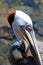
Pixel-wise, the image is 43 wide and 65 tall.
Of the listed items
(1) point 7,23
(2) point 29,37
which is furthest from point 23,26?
(1) point 7,23

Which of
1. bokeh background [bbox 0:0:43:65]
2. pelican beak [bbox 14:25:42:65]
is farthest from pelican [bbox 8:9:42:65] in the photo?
bokeh background [bbox 0:0:43:65]

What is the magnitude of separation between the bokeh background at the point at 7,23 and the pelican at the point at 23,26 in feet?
0.55

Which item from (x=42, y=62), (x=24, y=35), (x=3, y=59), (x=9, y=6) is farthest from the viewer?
(x=9, y=6)

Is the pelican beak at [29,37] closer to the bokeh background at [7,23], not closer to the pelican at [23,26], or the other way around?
the pelican at [23,26]

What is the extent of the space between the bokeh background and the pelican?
0.55ft

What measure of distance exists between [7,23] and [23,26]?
31 cm

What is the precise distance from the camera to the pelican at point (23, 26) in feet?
3.47

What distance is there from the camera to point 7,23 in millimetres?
1377

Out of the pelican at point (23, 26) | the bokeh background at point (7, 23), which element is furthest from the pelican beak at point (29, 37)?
the bokeh background at point (7, 23)

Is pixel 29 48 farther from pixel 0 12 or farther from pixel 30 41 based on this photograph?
pixel 0 12

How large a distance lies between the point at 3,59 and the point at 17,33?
0.92 ft

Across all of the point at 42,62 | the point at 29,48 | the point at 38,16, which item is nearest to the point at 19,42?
the point at 29,48

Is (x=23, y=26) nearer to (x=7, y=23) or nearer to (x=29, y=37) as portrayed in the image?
(x=29, y=37)

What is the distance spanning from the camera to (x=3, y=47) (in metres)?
1.34
